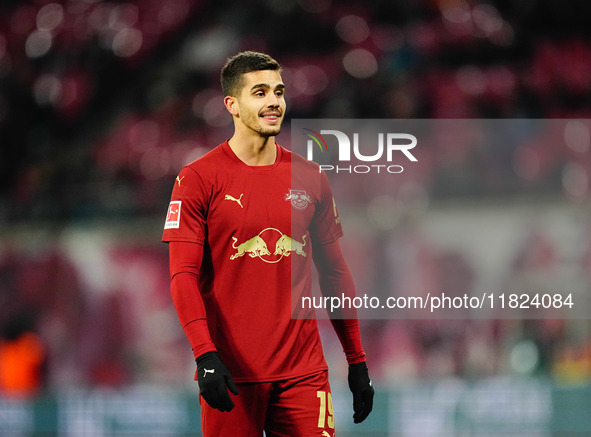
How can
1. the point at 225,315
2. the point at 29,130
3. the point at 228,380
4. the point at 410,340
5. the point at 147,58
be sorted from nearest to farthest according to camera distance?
the point at 228,380 → the point at 225,315 → the point at 410,340 → the point at 29,130 → the point at 147,58

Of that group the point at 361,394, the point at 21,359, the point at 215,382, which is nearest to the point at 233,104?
the point at 215,382

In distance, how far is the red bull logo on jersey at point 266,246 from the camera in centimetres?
216

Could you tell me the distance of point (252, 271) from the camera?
7.13ft

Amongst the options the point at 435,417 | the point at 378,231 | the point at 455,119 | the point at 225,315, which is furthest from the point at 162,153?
the point at 225,315

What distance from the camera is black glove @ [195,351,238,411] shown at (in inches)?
77.1

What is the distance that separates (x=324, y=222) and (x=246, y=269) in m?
0.34

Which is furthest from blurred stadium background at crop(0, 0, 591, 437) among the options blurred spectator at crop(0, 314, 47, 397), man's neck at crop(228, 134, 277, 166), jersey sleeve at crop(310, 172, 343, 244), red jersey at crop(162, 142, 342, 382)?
man's neck at crop(228, 134, 277, 166)

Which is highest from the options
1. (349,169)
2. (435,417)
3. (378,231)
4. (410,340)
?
(349,169)

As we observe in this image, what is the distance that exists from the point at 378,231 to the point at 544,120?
1568 mm

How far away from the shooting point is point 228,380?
1978 millimetres

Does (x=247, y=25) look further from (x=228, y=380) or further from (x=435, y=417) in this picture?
(x=228, y=380)

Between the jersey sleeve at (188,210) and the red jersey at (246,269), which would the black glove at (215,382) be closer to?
the red jersey at (246,269)

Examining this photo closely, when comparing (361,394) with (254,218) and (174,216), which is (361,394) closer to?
(254,218)

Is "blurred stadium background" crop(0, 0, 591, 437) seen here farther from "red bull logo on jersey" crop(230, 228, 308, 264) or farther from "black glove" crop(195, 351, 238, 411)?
"black glove" crop(195, 351, 238, 411)
